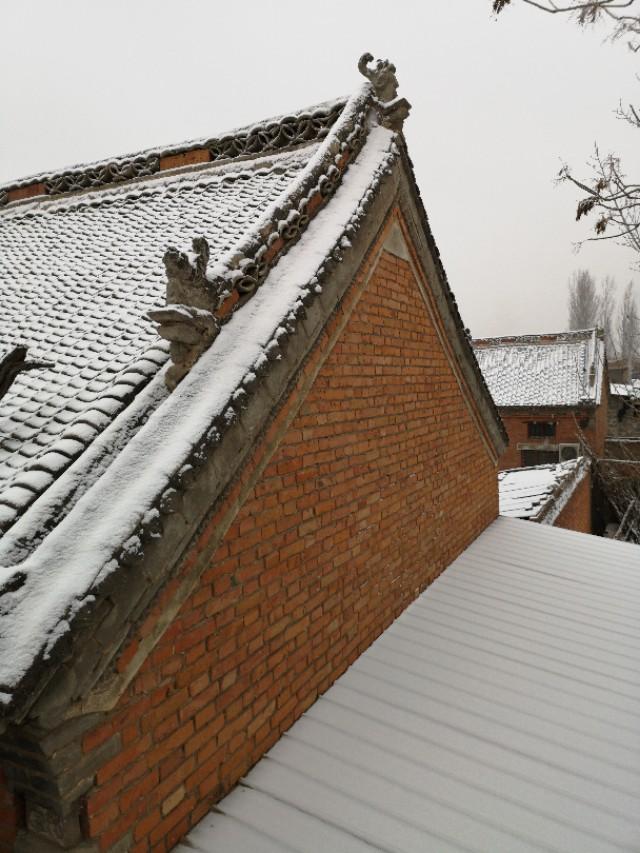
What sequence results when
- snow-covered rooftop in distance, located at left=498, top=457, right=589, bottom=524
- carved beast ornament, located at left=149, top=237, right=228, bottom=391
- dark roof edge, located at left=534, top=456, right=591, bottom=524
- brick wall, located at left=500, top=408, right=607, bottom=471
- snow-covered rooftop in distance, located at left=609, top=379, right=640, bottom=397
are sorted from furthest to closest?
brick wall, located at left=500, top=408, right=607, bottom=471, snow-covered rooftop in distance, located at left=609, top=379, right=640, bottom=397, dark roof edge, located at left=534, top=456, right=591, bottom=524, snow-covered rooftop in distance, located at left=498, top=457, right=589, bottom=524, carved beast ornament, located at left=149, top=237, right=228, bottom=391

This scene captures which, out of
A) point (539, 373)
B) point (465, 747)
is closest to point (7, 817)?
point (465, 747)

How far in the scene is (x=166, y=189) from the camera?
16.6 feet

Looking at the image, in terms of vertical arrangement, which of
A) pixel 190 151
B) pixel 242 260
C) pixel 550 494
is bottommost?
pixel 242 260

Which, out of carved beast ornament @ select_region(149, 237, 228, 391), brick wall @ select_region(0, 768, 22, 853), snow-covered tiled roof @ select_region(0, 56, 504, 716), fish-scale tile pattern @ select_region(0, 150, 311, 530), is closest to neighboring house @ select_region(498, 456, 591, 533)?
snow-covered tiled roof @ select_region(0, 56, 504, 716)

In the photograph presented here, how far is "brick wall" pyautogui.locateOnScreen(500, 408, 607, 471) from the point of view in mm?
20844

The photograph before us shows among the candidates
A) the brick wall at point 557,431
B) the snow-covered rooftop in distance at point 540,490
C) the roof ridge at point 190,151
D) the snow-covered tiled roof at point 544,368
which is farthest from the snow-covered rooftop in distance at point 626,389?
the roof ridge at point 190,151

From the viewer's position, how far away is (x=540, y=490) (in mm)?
9742

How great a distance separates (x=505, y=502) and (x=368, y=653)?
20.4 ft

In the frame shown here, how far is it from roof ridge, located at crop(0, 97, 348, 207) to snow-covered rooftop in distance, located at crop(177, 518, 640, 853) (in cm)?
416

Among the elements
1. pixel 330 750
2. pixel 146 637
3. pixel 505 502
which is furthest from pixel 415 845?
pixel 505 502

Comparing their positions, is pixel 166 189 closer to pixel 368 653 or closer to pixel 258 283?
pixel 258 283

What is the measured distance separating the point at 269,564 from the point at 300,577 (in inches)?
13.0

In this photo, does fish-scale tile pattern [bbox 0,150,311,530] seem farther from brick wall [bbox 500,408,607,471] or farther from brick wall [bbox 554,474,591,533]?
brick wall [bbox 500,408,607,471]

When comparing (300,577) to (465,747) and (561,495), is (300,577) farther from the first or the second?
(561,495)
